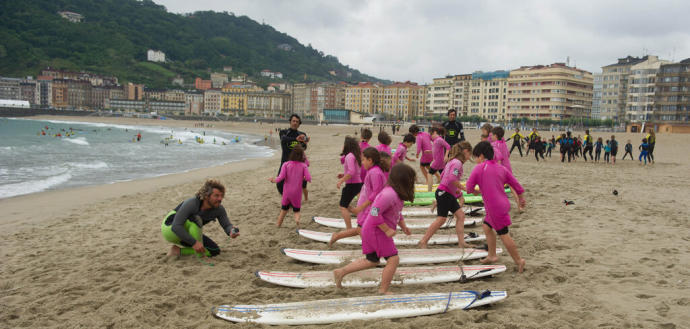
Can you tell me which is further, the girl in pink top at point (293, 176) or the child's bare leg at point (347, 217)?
the girl in pink top at point (293, 176)

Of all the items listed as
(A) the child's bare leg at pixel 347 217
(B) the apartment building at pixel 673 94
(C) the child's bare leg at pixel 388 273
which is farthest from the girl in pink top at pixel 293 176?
(B) the apartment building at pixel 673 94

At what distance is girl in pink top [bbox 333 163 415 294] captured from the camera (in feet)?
13.7

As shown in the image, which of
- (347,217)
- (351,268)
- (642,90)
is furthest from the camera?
(642,90)

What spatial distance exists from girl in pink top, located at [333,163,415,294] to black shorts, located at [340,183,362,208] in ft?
7.98

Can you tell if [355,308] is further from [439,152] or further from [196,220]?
[439,152]

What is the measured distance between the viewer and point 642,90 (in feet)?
269

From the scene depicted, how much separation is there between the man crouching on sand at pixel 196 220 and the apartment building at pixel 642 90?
93258 mm

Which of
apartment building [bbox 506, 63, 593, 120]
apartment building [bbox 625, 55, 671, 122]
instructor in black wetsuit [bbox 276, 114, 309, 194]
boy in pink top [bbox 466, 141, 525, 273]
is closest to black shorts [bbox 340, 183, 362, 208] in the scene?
instructor in black wetsuit [bbox 276, 114, 309, 194]

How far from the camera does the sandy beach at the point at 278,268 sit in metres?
3.94

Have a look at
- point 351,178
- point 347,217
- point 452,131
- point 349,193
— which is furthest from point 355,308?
point 452,131

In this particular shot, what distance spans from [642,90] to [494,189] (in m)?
95.6

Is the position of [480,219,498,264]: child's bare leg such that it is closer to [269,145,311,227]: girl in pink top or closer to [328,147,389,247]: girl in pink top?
[328,147,389,247]: girl in pink top

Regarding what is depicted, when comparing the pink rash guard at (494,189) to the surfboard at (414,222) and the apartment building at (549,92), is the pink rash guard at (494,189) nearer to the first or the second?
the surfboard at (414,222)

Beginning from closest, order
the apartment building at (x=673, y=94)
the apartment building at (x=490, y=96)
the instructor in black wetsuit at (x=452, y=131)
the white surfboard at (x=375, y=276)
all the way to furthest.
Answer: the white surfboard at (x=375, y=276), the instructor in black wetsuit at (x=452, y=131), the apartment building at (x=673, y=94), the apartment building at (x=490, y=96)
